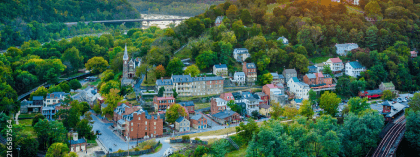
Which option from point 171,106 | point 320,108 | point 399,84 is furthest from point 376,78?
point 171,106

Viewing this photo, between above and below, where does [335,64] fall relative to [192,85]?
above

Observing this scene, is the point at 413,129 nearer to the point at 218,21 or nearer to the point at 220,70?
the point at 220,70

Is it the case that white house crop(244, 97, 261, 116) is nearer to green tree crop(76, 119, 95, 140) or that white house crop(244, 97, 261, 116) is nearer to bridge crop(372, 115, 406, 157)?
bridge crop(372, 115, 406, 157)

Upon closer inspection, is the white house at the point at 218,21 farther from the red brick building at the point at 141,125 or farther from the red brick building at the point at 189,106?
the red brick building at the point at 141,125

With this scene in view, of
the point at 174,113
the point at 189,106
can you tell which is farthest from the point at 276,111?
the point at 174,113

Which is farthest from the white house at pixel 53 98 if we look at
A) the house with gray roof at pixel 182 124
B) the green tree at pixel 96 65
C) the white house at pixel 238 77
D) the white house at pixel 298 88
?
the white house at pixel 298 88

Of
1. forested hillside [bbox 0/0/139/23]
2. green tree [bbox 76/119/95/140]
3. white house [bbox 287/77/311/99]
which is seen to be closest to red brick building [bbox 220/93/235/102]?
white house [bbox 287/77/311/99]

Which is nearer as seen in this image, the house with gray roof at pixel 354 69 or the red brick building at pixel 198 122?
the red brick building at pixel 198 122

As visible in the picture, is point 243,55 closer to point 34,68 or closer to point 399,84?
point 399,84
